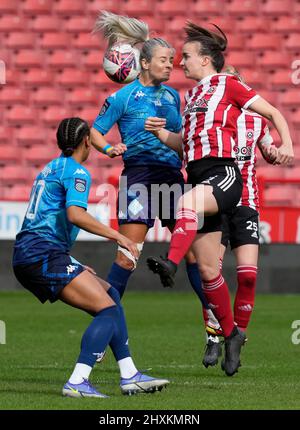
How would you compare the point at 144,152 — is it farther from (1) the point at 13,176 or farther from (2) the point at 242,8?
(2) the point at 242,8

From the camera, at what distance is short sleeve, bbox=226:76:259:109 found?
6715 mm

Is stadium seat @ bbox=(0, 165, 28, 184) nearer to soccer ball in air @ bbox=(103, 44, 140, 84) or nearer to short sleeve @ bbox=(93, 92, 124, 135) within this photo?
soccer ball in air @ bbox=(103, 44, 140, 84)

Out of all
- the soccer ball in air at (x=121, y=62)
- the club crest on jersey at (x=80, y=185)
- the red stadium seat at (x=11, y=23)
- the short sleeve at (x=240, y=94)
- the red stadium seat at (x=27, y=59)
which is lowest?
the club crest on jersey at (x=80, y=185)

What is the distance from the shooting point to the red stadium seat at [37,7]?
60.2ft

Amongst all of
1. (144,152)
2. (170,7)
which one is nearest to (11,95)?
(170,7)

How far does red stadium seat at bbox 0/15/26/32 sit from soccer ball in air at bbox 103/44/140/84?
405 inches

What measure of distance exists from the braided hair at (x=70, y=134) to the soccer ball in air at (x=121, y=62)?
2253 millimetres

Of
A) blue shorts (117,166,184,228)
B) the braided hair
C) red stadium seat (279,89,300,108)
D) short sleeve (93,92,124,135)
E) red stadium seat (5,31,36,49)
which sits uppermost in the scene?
red stadium seat (5,31,36,49)

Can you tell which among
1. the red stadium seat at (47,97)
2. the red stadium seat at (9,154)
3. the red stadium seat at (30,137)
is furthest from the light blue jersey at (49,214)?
the red stadium seat at (47,97)

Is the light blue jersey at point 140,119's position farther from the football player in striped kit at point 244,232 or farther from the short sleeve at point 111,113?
the football player in striped kit at point 244,232

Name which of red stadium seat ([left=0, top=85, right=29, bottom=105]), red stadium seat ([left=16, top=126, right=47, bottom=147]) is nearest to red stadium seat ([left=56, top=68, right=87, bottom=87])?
red stadium seat ([left=0, top=85, right=29, bottom=105])

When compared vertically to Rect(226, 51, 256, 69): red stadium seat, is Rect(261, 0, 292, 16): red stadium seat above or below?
above

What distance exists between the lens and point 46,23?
1831 centimetres
